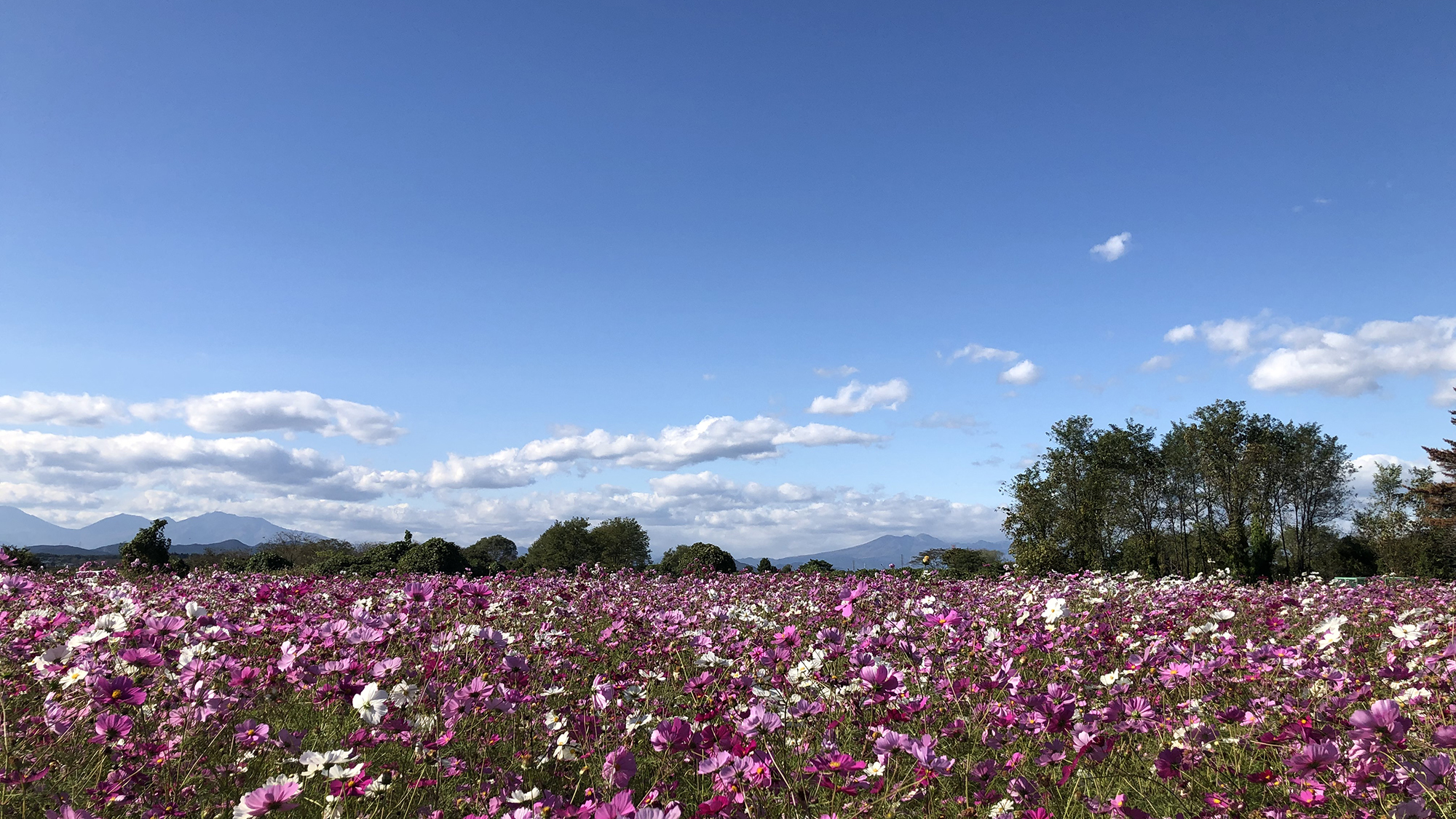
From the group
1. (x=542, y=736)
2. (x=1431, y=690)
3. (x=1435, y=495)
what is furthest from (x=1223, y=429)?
(x=542, y=736)

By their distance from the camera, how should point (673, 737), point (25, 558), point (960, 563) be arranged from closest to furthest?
point (673, 737) → point (25, 558) → point (960, 563)

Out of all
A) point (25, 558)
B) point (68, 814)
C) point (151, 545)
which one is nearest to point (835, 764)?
point (68, 814)

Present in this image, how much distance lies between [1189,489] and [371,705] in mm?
49715

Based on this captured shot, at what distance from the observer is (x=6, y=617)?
→ 5.87 meters

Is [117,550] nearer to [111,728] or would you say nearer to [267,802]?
[111,728]

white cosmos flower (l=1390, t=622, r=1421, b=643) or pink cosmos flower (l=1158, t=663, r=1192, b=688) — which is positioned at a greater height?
white cosmos flower (l=1390, t=622, r=1421, b=643)

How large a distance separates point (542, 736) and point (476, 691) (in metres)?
0.80

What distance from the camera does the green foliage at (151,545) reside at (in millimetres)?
21750

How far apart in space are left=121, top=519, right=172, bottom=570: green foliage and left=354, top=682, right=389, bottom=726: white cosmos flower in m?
23.1

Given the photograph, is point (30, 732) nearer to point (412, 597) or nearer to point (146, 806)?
point (146, 806)

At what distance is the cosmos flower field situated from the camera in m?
2.75

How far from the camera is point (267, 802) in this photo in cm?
244

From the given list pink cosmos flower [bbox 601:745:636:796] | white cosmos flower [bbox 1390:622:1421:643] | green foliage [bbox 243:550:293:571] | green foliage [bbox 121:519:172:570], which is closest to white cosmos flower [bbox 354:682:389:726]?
pink cosmos flower [bbox 601:745:636:796]

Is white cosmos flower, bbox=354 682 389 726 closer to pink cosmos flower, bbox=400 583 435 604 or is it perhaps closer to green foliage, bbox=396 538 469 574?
pink cosmos flower, bbox=400 583 435 604
